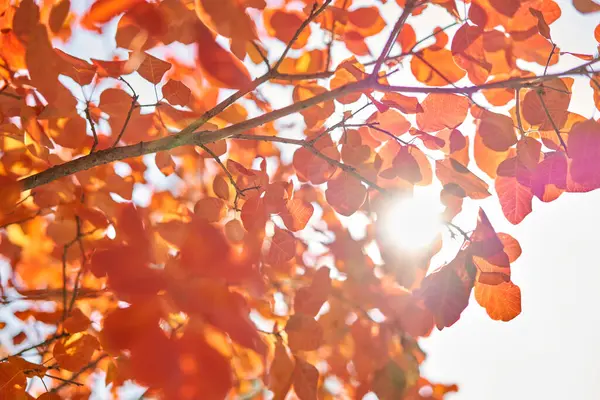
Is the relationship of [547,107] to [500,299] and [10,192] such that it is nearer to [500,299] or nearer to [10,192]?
[500,299]

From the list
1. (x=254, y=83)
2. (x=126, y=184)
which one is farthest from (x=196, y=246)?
(x=126, y=184)

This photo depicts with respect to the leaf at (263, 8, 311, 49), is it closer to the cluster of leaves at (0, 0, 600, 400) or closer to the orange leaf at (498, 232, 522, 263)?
the cluster of leaves at (0, 0, 600, 400)

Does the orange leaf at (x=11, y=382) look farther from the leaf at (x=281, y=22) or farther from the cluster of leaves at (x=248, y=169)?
the leaf at (x=281, y=22)

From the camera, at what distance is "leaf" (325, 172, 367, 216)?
0.95m

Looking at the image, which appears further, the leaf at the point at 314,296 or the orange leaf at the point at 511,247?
the leaf at the point at 314,296

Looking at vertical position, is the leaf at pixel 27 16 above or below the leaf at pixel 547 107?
below

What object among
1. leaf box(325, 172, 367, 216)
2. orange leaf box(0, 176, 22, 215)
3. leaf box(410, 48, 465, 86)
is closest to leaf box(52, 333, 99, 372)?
orange leaf box(0, 176, 22, 215)

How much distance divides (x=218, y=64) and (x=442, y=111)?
449mm

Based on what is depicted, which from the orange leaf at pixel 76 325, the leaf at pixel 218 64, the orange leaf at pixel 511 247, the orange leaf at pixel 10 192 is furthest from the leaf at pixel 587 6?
the orange leaf at pixel 76 325

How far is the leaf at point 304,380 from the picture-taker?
1.03 m

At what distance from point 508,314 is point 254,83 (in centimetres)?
64

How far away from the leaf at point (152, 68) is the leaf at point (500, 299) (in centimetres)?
74

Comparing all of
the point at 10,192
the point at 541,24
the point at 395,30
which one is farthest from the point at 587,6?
the point at 10,192

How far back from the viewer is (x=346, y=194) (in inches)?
37.6
